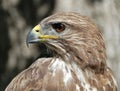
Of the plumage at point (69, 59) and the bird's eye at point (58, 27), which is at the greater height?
the bird's eye at point (58, 27)

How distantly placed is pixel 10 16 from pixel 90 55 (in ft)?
8.01

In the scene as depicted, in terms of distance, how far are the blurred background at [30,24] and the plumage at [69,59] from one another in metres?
1.94

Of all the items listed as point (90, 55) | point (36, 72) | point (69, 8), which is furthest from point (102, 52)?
point (69, 8)

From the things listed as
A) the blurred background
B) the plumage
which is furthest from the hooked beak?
the blurred background

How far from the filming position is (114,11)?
10.8 metres

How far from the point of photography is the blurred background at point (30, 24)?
417 inches

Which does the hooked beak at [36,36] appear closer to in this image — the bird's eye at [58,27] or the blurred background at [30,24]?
the bird's eye at [58,27]

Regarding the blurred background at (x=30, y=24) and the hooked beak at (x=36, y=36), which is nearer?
the hooked beak at (x=36, y=36)

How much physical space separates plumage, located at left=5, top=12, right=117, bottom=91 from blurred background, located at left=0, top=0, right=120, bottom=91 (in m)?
1.94

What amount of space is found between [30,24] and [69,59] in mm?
2208

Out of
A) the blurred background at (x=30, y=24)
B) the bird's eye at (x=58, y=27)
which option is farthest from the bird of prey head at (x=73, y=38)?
the blurred background at (x=30, y=24)

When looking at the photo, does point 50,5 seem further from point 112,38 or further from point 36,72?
point 36,72

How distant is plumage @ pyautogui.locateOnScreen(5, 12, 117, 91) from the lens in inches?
333

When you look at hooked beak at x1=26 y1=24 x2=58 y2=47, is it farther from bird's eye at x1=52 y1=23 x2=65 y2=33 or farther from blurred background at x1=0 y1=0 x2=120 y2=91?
blurred background at x1=0 y1=0 x2=120 y2=91
